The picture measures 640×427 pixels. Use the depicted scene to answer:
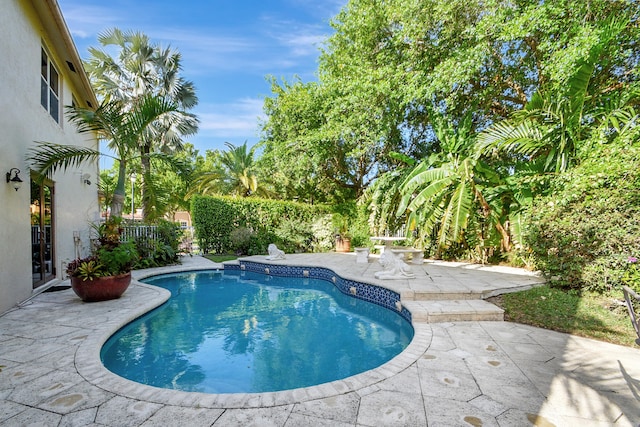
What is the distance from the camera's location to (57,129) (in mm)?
8383

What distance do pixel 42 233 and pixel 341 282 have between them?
7917 millimetres

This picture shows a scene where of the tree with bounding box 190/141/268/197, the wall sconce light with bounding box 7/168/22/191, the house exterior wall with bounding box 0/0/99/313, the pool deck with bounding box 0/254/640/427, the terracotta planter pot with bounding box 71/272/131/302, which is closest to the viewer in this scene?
the pool deck with bounding box 0/254/640/427

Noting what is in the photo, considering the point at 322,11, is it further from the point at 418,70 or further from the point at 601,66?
the point at 601,66

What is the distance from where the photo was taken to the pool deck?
8.45 feet

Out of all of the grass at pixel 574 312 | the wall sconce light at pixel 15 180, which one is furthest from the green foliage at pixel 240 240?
the grass at pixel 574 312

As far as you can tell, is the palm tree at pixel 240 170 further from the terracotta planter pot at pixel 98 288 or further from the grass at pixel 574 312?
the grass at pixel 574 312

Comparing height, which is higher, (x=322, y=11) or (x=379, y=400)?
(x=322, y=11)

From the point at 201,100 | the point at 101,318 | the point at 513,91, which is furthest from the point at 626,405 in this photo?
the point at 201,100

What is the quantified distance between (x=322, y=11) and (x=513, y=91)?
9270mm

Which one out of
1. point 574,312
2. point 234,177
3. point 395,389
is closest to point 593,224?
point 574,312

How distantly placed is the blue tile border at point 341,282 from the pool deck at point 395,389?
1.72 meters

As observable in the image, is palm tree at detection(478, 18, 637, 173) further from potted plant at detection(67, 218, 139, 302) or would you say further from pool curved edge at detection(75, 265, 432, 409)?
potted plant at detection(67, 218, 139, 302)

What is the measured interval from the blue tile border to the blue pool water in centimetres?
19

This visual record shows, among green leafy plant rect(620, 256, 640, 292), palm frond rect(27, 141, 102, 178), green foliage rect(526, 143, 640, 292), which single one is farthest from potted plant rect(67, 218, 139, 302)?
green leafy plant rect(620, 256, 640, 292)
